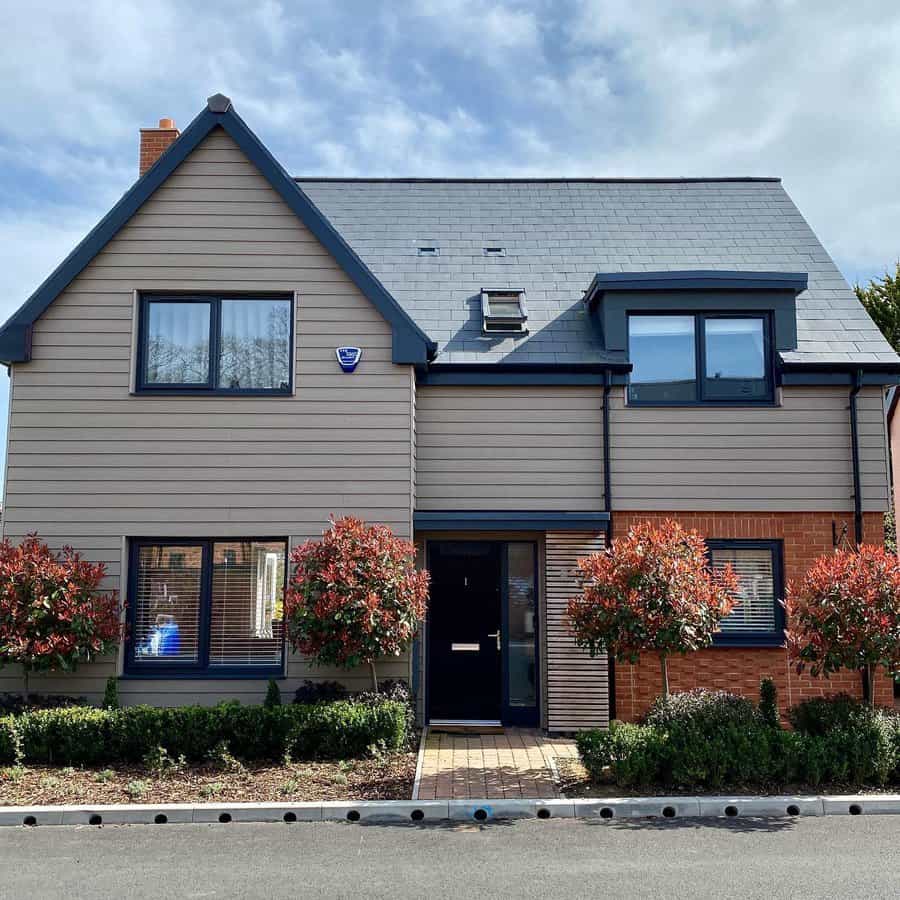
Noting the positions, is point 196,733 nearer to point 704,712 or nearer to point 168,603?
point 168,603

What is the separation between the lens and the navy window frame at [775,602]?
478 inches

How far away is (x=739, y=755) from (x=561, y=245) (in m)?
8.50

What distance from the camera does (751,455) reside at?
12477mm

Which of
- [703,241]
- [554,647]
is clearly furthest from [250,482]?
[703,241]

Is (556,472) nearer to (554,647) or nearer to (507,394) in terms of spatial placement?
(507,394)

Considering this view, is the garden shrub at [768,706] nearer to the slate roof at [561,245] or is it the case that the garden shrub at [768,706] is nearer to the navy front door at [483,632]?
the navy front door at [483,632]

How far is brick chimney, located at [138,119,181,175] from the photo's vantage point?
1491 cm

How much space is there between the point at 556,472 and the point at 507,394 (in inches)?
47.0

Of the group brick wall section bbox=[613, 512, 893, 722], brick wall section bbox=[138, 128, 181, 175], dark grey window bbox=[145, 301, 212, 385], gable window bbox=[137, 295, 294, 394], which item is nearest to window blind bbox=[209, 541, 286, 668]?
gable window bbox=[137, 295, 294, 394]

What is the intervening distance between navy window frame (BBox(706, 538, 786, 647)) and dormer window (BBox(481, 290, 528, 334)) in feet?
12.3

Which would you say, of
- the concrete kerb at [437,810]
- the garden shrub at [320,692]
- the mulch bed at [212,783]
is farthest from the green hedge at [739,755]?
the garden shrub at [320,692]

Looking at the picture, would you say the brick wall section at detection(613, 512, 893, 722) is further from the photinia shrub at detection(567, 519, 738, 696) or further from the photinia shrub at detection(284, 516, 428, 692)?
the photinia shrub at detection(284, 516, 428, 692)

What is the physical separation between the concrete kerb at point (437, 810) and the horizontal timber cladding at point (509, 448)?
4596mm

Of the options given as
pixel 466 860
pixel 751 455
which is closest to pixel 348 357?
pixel 751 455
